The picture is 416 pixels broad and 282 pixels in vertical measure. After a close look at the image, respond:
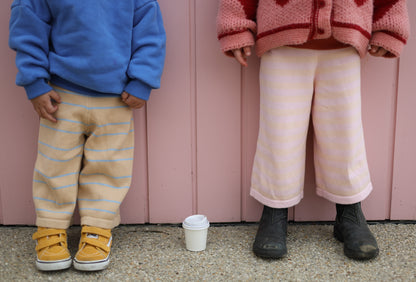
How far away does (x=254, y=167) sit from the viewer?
1456 mm

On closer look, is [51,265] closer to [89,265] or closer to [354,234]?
[89,265]

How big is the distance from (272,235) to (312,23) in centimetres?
66

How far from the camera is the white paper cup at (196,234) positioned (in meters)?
1.38

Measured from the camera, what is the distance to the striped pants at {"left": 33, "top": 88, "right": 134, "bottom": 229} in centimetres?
131

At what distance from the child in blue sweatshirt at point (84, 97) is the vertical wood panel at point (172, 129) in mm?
137

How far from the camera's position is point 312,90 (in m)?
1.36

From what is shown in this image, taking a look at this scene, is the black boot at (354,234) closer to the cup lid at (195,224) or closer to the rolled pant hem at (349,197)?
the rolled pant hem at (349,197)

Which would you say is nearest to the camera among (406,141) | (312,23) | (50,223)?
(312,23)

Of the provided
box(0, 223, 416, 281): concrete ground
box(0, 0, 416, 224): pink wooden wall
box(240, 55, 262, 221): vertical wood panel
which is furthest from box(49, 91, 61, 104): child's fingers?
box(240, 55, 262, 221): vertical wood panel

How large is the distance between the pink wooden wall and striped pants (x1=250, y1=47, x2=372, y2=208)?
16 cm

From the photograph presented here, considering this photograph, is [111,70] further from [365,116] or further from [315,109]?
[365,116]

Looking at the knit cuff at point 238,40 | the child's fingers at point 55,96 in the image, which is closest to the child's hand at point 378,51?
the knit cuff at point 238,40

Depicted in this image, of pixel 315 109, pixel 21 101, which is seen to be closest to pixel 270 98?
pixel 315 109

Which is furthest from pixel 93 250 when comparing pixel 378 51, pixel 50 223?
pixel 378 51
